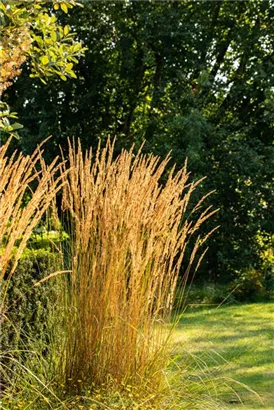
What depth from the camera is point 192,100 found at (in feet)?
36.2

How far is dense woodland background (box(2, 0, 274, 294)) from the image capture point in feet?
35.4

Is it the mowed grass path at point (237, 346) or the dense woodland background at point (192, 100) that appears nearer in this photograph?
the mowed grass path at point (237, 346)

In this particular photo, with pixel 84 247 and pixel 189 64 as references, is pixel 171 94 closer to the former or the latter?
pixel 189 64

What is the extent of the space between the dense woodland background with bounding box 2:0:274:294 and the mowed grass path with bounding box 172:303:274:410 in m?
1.55

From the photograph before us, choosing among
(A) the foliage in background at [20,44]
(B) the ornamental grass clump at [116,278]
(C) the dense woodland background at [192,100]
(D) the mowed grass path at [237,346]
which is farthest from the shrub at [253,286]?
(B) the ornamental grass clump at [116,278]

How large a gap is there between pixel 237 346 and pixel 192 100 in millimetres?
4815

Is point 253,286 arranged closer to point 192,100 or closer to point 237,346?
point 192,100

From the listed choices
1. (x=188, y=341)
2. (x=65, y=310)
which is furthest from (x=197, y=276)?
(x=65, y=310)

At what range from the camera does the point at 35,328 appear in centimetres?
476

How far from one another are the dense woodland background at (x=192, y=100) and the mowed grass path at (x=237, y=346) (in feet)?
5.09

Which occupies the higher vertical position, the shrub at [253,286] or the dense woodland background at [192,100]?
the dense woodland background at [192,100]

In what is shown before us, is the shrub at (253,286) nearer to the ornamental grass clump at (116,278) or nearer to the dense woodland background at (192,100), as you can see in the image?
the dense woodland background at (192,100)

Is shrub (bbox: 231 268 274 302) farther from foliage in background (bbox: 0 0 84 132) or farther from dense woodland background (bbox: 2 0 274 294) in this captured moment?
foliage in background (bbox: 0 0 84 132)

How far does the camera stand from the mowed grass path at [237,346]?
211 inches
